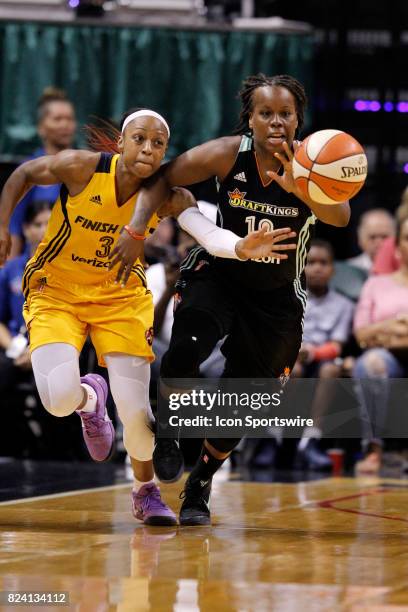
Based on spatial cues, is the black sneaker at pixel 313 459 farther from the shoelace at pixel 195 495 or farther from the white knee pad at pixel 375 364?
the shoelace at pixel 195 495

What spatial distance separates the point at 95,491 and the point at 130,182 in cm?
190

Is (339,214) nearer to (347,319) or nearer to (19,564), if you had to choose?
(19,564)

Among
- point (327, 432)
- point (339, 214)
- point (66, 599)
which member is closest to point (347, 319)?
point (327, 432)

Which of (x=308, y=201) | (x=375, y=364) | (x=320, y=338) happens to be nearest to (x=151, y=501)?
(x=308, y=201)

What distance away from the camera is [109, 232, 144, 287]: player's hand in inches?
177

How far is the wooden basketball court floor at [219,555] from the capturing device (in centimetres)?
310

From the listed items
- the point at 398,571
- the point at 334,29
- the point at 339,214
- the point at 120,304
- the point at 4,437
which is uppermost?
the point at 334,29

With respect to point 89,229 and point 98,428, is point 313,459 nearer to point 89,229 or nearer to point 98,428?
point 98,428

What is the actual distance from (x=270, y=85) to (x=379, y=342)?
3227 mm

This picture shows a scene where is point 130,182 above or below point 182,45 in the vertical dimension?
below

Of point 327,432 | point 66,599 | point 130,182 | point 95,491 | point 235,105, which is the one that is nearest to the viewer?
point 66,599

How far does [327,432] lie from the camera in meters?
7.82

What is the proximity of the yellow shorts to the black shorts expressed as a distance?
19 centimetres

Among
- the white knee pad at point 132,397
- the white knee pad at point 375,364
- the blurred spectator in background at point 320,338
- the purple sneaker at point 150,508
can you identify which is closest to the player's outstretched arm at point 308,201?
the white knee pad at point 132,397
